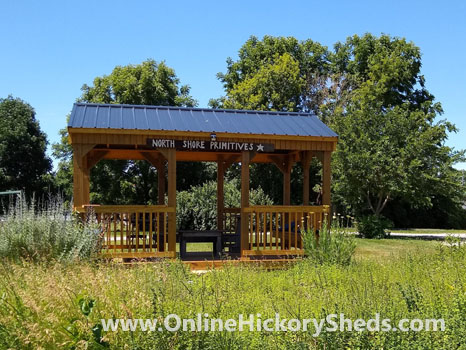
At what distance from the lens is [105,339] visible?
3.79 meters

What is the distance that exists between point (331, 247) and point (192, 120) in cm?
398

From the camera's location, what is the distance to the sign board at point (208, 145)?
30.6 ft

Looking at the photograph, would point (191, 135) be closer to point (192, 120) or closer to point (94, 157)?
point (192, 120)

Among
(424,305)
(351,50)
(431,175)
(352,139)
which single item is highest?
(351,50)

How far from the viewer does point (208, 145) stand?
958 cm

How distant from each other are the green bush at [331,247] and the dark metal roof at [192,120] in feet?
7.23

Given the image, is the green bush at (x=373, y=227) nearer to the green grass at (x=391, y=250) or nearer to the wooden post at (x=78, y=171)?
Answer: the green grass at (x=391, y=250)

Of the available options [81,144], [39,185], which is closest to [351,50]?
[39,185]

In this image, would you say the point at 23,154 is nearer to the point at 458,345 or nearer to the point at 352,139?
the point at 352,139

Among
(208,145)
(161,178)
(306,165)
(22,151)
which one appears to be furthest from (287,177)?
(22,151)

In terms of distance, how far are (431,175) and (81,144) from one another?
14.8 meters

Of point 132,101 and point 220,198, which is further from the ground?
point 132,101

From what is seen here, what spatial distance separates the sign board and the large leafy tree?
55.4 feet

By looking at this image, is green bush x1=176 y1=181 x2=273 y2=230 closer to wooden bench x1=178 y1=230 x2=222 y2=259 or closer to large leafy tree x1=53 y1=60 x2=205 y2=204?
wooden bench x1=178 y1=230 x2=222 y2=259
